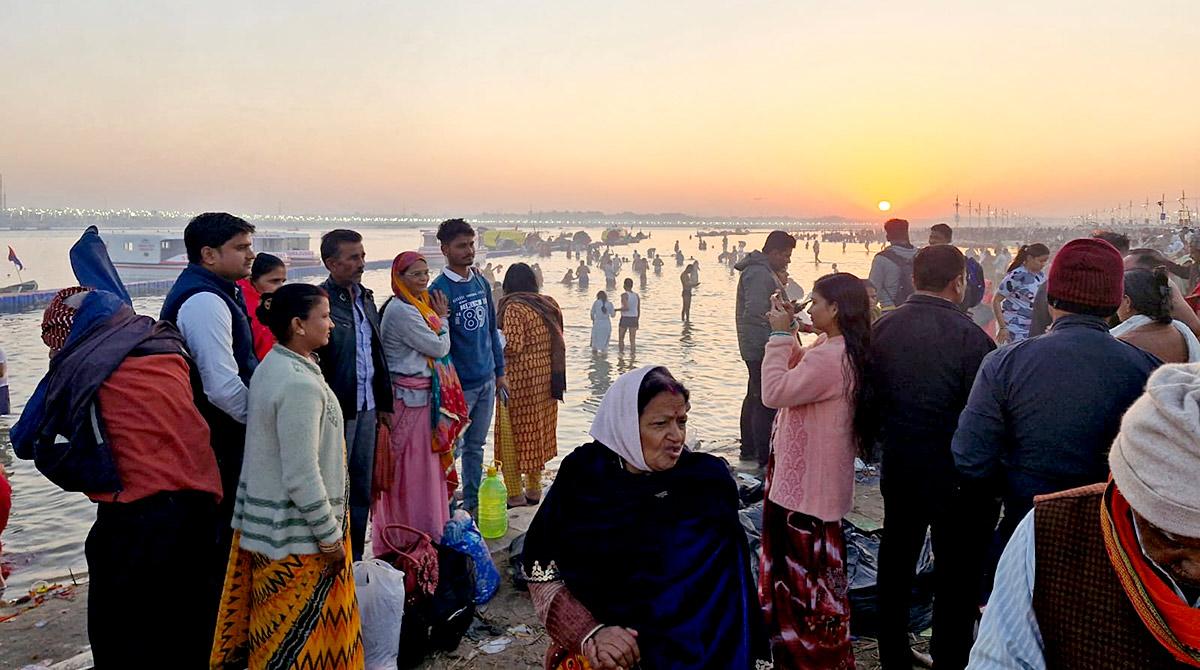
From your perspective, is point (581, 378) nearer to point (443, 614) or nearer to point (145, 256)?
point (443, 614)

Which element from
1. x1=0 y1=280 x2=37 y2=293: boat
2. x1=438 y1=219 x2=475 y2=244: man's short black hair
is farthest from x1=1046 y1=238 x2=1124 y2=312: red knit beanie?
x1=0 y1=280 x2=37 y2=293: boat

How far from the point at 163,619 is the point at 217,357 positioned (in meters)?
1.02

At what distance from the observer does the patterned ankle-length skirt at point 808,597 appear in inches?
118

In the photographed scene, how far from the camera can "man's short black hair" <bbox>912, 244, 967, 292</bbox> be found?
2973 mm

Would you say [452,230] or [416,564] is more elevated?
[452,230]

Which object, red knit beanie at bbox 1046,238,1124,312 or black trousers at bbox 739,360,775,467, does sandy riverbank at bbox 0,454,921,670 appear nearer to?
black trousers at bbox 739,360,775,467

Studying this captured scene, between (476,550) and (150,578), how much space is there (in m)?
1.53

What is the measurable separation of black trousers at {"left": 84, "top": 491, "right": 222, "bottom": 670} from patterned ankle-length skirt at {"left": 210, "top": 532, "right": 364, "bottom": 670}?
0.16 metres

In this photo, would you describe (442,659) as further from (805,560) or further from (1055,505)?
(1055,505)

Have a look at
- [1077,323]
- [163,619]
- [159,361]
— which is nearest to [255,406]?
[159,361]

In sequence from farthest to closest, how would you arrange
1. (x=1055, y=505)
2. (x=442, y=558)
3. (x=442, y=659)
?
(x=442, y=558)
(x=442, y=659)
(x=1055, y=505)

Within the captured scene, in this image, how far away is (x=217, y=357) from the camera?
289 centimetres

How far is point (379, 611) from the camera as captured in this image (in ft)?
10.0

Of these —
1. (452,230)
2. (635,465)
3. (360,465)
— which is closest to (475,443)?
(360,465)
